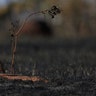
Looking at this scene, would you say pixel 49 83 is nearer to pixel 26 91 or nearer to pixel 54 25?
pixel 26 91

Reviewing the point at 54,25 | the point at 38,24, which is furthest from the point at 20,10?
the point at 38,24

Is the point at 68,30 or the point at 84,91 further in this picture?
the point at 68,30

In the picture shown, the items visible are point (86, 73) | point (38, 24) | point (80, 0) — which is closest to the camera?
point (86, 73)

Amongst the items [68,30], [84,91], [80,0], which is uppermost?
[80,0]

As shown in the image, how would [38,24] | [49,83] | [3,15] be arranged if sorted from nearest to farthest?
[49,83], [38,24], [3,15]

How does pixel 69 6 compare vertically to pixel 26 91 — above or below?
above

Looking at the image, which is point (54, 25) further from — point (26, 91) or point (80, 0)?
point (26, 91)
